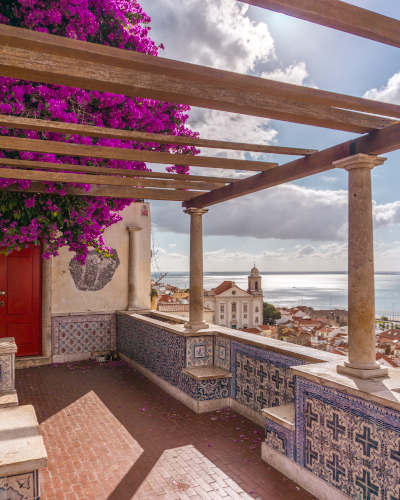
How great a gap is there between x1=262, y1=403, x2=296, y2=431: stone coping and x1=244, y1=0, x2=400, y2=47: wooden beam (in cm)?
293

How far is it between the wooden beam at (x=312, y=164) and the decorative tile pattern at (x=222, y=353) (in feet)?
6.38

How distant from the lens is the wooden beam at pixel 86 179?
4.16 metres

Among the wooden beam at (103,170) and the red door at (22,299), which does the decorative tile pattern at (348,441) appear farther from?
the red door at (22,299)

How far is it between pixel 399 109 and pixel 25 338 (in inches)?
298

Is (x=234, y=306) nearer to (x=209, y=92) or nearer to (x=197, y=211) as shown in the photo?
(x=197, y=211)

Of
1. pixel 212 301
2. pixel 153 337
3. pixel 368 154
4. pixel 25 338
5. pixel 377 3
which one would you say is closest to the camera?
pixel 377 3

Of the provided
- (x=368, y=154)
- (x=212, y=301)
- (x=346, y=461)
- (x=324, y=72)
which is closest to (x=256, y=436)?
(x=346, y=461)

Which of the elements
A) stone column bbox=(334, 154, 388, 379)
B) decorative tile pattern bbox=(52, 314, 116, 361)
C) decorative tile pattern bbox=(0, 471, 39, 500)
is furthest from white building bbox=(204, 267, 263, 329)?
decorative tile pattern bbox=(0, 471, 39, 500)

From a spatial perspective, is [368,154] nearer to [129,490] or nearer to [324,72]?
[324,72]

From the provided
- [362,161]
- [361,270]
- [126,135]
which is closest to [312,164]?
[362,161]

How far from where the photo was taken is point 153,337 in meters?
6.54

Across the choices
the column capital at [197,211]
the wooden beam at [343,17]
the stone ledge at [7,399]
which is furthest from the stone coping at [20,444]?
the column capital at [197,211]

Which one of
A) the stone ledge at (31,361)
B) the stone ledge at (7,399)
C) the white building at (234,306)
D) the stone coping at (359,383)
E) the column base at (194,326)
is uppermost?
the stone coping at (359,383)

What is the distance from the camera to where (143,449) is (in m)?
3.93
